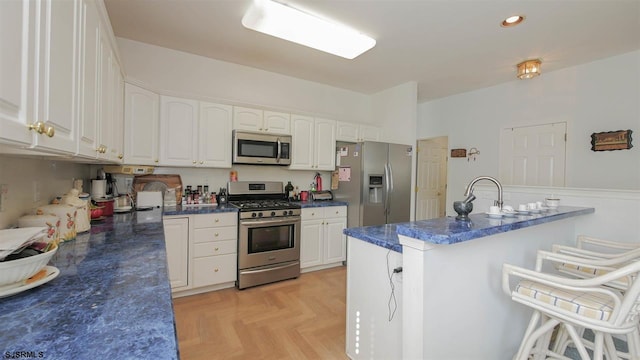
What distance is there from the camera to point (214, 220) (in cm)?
292

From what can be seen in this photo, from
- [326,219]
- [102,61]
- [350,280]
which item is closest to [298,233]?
[326,219]

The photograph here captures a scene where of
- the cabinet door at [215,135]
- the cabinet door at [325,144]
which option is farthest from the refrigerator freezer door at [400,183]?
the cabinet door at [215,135]

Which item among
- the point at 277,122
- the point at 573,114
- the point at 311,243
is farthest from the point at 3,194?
the point at 573,114

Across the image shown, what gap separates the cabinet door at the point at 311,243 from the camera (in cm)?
349

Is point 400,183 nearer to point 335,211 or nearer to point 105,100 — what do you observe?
point 335,211

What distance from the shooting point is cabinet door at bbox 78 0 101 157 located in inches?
47.6

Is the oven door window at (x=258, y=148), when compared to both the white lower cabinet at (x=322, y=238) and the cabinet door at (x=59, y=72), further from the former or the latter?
the cabinet door at (x=59, y=72)

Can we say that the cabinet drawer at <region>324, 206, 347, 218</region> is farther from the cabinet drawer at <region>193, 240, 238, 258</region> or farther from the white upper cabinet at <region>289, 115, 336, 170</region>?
the cabinet drawer at <region>193, 240, 238, 258</region>

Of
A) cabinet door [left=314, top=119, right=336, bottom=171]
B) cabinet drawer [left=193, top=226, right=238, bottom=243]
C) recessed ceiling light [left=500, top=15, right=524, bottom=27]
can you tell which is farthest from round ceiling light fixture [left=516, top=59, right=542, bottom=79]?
cabinet drawer [left=193, top=226, right=238, bottom=243]

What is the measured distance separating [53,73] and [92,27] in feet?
2.18

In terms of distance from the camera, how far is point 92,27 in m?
1.35

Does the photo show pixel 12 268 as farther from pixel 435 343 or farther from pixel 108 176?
pixel 108 176

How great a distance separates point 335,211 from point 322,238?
41 centimetres

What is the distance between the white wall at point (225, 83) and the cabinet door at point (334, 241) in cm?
156
